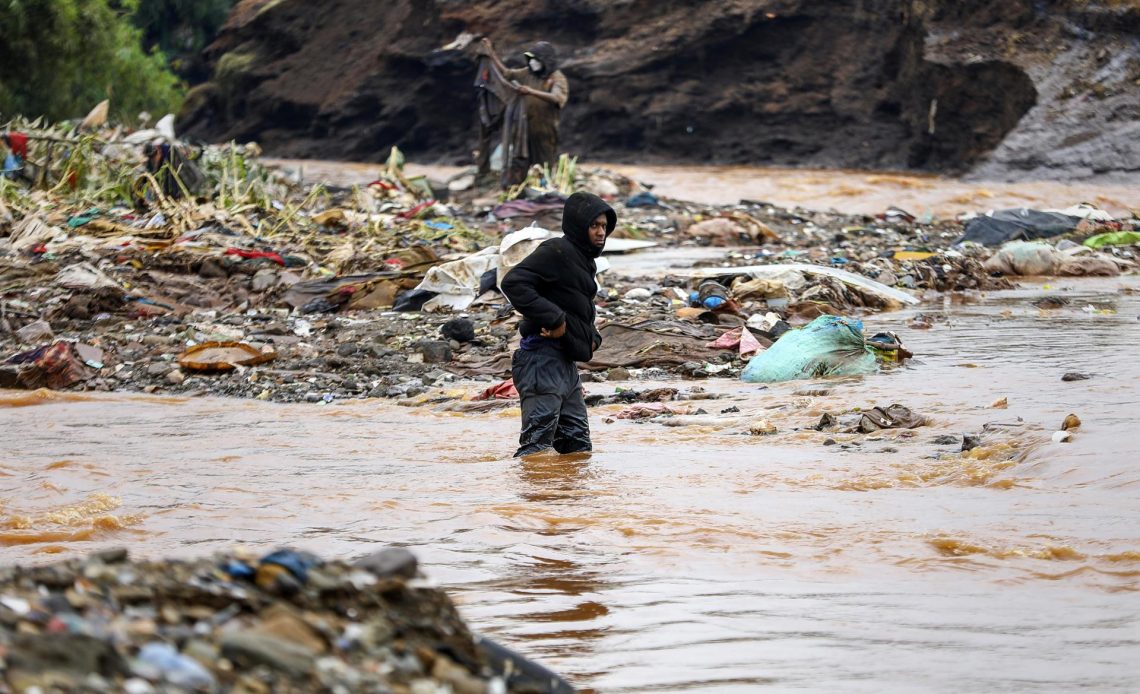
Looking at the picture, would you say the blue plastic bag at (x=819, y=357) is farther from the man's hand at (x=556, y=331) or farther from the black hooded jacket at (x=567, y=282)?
the man's hand at (x=556, y=331)

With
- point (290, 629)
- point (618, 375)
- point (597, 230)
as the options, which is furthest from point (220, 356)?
point (290, 629)

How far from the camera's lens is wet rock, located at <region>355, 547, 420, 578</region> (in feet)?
7.19

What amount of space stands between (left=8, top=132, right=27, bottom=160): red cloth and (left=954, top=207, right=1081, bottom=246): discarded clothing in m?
10.6

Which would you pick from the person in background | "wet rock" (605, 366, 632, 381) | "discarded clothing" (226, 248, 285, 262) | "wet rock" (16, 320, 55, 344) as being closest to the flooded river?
"wet rock" (605, 366, 632, 381)

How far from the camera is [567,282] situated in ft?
18.8

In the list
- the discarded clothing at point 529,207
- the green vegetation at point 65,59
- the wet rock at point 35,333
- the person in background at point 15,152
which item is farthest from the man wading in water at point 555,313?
the green vegetation at point 65,59

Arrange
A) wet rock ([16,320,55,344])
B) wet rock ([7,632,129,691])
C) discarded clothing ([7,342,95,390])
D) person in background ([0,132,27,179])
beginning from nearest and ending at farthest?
wet rock ([7,632,129,691])
discarded clothing ([7,342,95,390])
wet rock ([16,320,55,344])
person in background ([0,132,27,179])

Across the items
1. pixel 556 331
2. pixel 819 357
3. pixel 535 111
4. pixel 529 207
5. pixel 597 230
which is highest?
pixel 535 111

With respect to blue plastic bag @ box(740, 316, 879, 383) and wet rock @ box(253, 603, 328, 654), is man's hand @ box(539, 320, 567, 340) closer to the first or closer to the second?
blue plastic bag @ box(740, 316, 879, 383)

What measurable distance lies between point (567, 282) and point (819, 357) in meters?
2.89

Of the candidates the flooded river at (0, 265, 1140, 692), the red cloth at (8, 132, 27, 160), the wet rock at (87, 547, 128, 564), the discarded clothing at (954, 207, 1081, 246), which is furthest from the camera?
the discarded clothing at (954, 207, 1081, 246)

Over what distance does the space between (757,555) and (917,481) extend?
1.33 meters

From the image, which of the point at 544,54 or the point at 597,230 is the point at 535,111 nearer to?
the point at 544,54

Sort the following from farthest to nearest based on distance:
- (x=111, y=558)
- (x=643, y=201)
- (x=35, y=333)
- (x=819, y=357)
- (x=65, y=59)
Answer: (x=65, y=59), (x=643, y=201), (x=35, y=333), (x=819, y=357), (x=111, y=558)
